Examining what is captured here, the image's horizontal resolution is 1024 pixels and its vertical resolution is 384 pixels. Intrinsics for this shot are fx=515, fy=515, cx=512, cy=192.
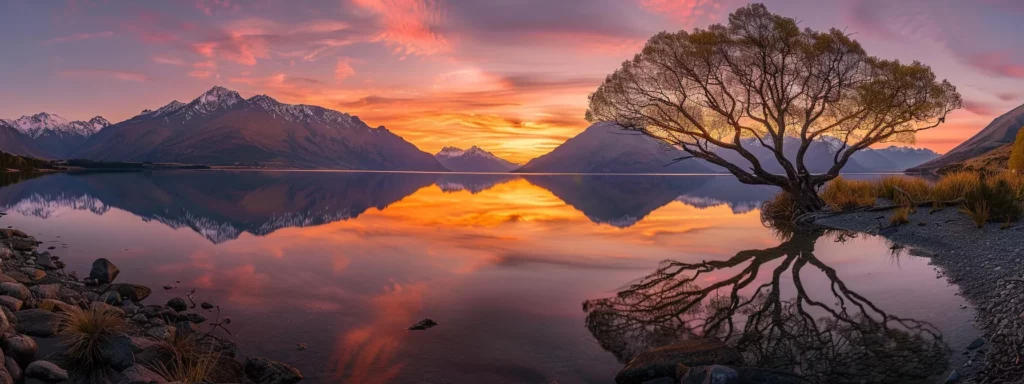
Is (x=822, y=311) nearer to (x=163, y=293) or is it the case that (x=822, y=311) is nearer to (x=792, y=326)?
(x=792, y=326)

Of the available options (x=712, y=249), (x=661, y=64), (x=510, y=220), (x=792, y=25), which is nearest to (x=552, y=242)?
(x=712, y=249)

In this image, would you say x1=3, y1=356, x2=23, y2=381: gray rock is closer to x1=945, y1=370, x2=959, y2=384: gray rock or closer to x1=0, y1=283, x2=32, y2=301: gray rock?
x1=0, y1=283, x2=32, y2=301: gray rock

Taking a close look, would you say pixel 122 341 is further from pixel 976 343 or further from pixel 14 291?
pixel 976 343

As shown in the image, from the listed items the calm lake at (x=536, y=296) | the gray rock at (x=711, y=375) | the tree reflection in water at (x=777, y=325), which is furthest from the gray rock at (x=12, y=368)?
the gray rock at (x=711, y=375)

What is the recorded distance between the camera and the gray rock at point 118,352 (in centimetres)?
862

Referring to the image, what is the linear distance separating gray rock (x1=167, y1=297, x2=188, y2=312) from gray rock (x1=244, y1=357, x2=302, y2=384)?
16.1 feet

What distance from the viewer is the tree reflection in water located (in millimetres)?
Result: 8886

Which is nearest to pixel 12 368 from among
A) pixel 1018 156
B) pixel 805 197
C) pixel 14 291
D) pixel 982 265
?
pixel 14 291

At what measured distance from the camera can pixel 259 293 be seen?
47.4 feet

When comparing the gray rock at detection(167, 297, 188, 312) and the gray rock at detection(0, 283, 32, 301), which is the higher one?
the gray rock at detection(0, 283, 32, 301)

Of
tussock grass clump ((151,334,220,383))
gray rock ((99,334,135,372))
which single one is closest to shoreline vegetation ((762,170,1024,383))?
tussock grass clump ((151,334,220,383))

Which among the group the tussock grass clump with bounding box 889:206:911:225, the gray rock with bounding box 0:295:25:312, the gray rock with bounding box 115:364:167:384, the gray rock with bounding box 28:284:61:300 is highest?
the tussock grass clump with bounding box 889:206:911:225

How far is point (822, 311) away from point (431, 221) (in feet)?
86.4

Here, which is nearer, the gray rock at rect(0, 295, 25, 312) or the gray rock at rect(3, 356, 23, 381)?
the gray rock at rect(3, 356, 23, 381)
